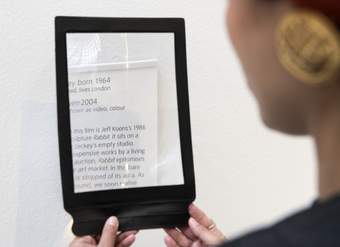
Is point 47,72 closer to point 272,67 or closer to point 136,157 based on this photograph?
point 136,157

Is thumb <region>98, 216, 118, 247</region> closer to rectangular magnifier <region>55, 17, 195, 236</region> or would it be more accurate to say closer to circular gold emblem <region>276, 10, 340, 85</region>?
rectangular magnifier <region>55, 17, 195, 236</region>

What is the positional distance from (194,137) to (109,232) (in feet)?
0.90

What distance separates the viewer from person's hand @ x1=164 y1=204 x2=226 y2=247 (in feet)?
2.57

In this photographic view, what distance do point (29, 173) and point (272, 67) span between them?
0.54 metres

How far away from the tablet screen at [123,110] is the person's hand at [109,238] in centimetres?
6

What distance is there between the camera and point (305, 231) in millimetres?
394

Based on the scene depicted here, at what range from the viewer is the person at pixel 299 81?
38 cm

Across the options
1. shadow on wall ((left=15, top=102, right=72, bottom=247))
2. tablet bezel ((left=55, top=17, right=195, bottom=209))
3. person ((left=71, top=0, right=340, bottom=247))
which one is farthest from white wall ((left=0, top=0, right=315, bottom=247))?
person ((left=71, top=0, right=340, bottom=247))

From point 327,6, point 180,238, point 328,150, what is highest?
point 327,6

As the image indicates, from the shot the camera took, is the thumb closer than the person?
No

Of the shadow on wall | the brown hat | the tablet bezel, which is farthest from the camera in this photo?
the shadow on wall

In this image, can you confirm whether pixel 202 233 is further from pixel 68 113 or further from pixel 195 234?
pixel 68 113

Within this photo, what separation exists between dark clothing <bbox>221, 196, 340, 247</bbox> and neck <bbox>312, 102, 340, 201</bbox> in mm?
25

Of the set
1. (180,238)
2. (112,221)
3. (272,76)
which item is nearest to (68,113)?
(112,221)
